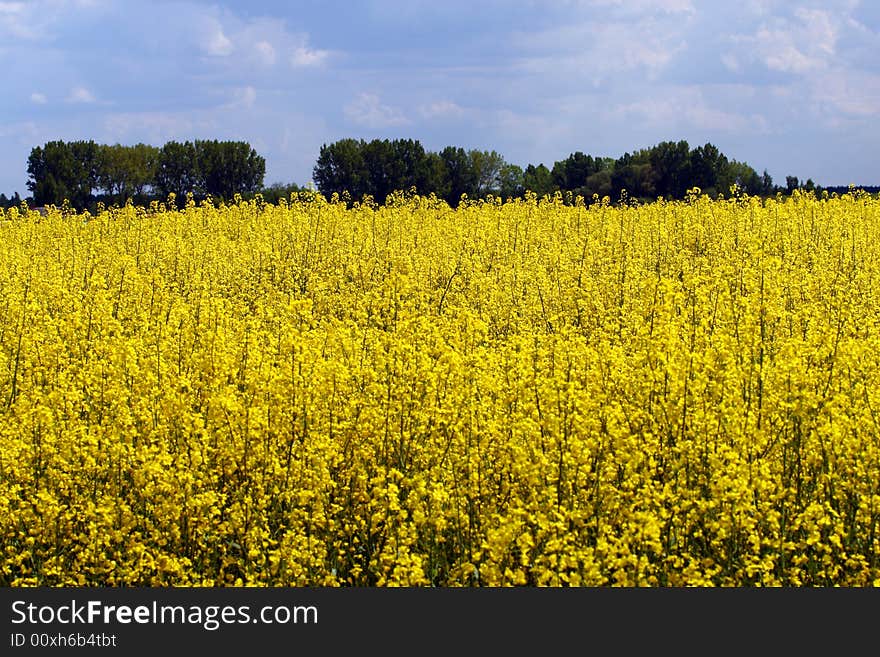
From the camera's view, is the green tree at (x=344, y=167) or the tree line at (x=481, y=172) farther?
the green tree at (x=344, y=167)

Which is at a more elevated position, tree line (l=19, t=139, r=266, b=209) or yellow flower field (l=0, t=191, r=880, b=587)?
tree line (l=19, t=139, r=266, b=209)

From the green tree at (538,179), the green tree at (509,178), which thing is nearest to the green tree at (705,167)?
the green tree at (538,179)

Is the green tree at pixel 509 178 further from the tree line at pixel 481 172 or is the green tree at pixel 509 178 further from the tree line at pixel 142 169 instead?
the tree line at pixel 142 169

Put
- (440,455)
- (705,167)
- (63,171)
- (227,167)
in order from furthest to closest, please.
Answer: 1. (227,167)
2. (63,171)
3. (705,167)
4. (440,455)

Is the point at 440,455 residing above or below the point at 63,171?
below

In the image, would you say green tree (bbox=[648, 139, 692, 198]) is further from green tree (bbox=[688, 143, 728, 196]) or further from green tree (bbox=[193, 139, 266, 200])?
green tree (bbox=[193, 139, 266, 200])

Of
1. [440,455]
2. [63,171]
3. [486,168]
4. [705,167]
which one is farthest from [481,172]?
[440,455]

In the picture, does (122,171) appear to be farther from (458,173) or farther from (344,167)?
(458,173)

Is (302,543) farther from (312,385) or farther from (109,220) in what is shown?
(109,220)

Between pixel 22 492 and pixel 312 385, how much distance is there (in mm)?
1903

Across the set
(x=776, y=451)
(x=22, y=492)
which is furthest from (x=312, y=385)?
(x=776, y=451)

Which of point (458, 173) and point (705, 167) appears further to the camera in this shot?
point (458, 173)

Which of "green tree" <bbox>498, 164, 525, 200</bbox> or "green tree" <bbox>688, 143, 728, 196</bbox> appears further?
"green tree" <bbox>498, 164, 525, 200</bbox>

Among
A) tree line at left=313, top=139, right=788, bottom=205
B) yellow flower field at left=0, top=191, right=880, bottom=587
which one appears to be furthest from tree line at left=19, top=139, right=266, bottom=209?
yellow flower field at left=0, top=191, right=880, bottom=587
